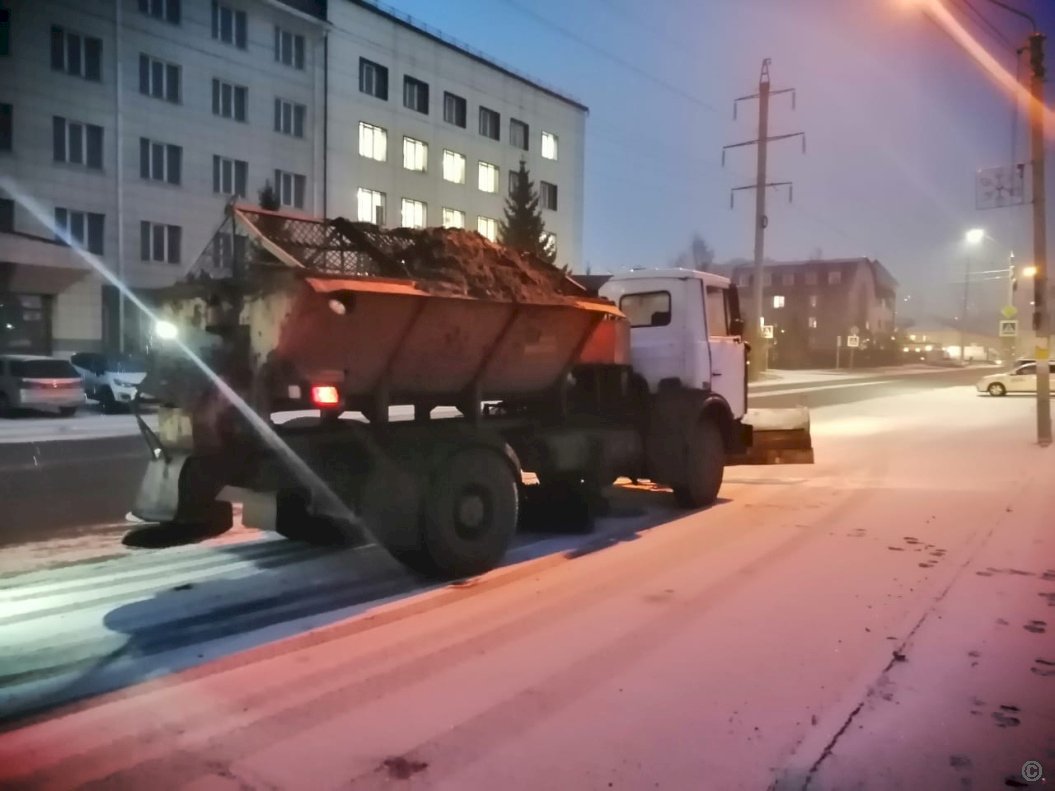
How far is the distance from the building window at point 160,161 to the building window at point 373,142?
8646 millimetres

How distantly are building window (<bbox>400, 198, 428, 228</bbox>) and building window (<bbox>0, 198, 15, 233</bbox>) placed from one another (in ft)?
54.9

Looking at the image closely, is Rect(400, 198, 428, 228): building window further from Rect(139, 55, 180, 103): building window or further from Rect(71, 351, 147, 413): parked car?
Rect(71, 351, 147, 413): parked car

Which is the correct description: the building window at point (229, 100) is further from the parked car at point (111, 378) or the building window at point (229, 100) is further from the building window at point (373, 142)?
the parked car at point (111, 378)

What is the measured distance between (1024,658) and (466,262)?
15.6 feet

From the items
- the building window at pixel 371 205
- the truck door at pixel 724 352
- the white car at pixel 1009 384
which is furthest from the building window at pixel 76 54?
the white car at pixel 1009 384

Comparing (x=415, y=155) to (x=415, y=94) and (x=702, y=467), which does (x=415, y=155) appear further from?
(x=702, y=467)

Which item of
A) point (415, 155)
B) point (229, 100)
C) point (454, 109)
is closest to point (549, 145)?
point (454, 109)

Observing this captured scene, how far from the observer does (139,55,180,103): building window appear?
32500 mm

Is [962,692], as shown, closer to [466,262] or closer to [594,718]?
[594,718]

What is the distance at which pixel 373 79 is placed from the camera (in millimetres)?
40438

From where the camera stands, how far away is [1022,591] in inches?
275

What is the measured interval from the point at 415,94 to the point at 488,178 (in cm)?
637

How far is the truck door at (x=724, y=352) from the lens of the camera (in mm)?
10547

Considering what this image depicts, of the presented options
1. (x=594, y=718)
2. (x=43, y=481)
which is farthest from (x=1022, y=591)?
(x=43, y=481)
